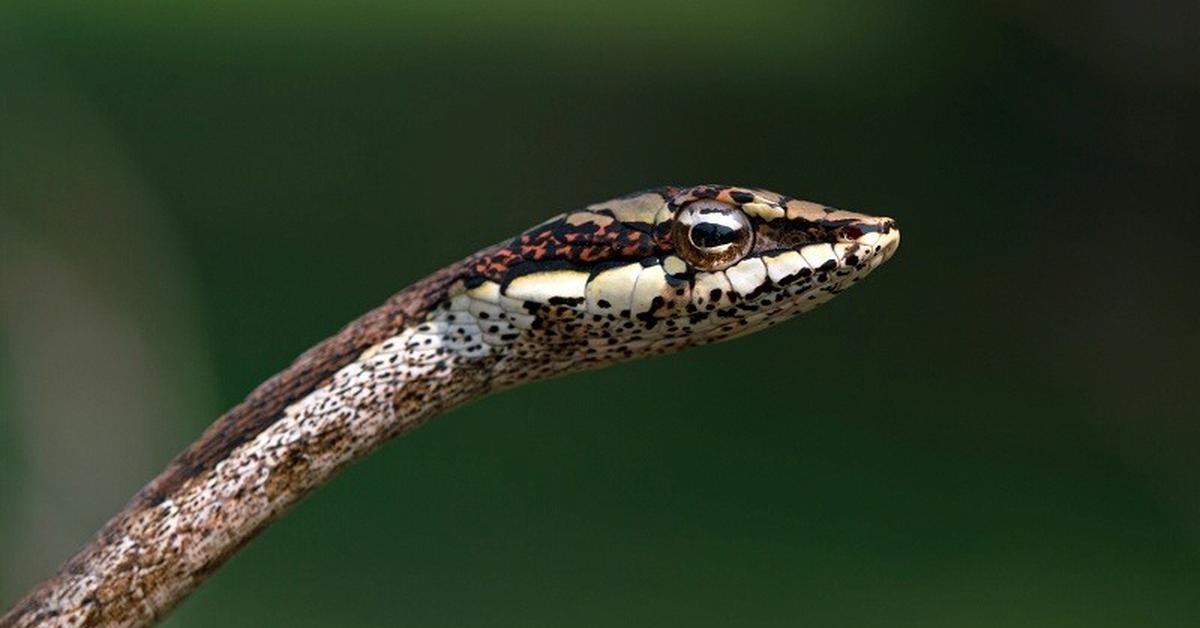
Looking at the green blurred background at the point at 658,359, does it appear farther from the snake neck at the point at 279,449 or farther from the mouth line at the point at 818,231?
the mouth line at the point at 818,231

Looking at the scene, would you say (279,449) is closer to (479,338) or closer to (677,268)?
(479,338)

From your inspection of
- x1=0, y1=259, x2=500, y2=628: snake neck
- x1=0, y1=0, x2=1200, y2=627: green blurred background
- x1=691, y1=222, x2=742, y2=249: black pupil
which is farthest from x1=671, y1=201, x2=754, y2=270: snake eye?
x1=0, y1=0, x2=1200, y2=627: green blurred background

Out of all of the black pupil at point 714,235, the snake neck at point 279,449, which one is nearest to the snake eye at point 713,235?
the black pupil at point 714,235

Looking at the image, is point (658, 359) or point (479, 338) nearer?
point (479, 338)

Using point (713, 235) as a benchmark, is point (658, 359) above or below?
above

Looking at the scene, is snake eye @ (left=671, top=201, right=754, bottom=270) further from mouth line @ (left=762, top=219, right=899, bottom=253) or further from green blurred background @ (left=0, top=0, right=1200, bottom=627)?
green blurred background @ (left=0, top=0, right=1200, bottom=627)

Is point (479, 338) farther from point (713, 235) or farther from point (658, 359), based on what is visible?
point (658, 359)

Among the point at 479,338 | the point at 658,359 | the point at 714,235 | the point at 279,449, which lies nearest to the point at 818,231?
the point at 714,235
